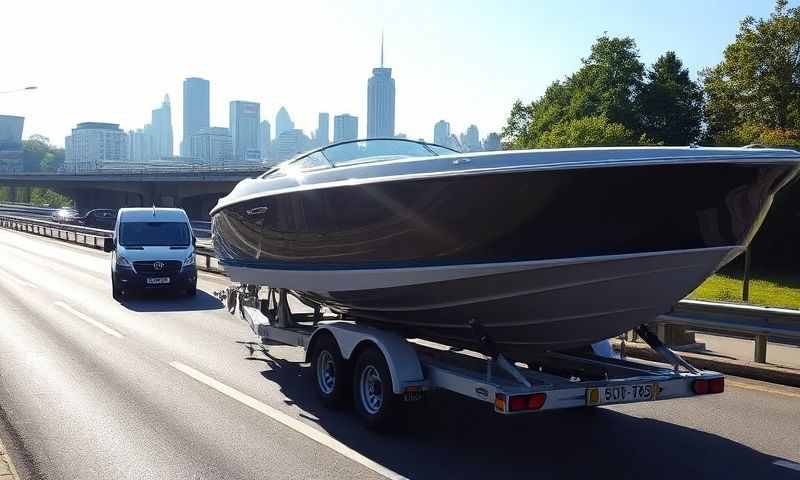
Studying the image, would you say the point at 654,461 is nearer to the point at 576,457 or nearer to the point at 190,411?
the point at 576,457

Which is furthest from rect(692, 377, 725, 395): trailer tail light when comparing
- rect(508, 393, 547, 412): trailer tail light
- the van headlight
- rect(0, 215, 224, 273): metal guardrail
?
the van headlight

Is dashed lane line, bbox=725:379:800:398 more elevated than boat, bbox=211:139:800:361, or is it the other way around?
boat, bbox=211:139:800:361

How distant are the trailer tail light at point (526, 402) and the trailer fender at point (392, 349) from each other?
1.12 metres

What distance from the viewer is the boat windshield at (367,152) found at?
7961mm

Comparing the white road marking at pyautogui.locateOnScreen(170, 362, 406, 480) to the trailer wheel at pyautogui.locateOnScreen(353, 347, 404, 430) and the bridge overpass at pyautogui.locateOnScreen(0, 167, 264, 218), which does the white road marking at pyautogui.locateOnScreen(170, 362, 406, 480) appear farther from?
the bridge overpass at pyautogui.locateOnScreen(0, 167, 264, 218)

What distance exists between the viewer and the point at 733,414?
766 cm

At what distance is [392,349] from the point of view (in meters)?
7.02

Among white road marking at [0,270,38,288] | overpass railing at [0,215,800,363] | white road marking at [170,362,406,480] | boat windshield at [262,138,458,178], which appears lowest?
white road marking at [0,270,38,288]

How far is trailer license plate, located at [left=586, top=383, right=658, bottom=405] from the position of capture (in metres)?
6.11

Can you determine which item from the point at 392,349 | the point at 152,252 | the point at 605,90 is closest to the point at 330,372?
the point at 392,349

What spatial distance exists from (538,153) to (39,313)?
12.0 metres

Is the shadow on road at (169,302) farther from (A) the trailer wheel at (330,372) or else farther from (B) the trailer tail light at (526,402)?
(B) the trailer tail light at (526,402)

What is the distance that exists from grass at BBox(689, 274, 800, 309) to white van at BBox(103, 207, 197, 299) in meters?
13.3

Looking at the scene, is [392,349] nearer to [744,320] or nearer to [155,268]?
[744,320]
